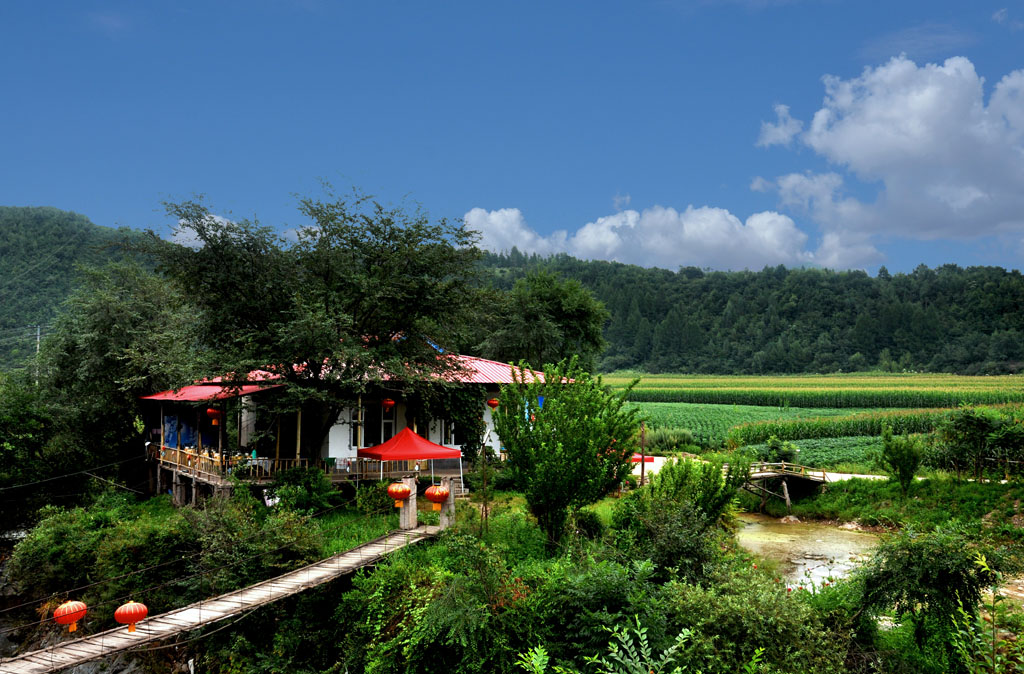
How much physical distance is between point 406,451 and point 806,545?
15.8 m

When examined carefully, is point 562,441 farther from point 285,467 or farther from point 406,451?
point 285,467

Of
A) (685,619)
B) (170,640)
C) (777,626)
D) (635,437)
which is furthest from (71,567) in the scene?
(777,626)

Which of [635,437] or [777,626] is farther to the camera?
[635,437]

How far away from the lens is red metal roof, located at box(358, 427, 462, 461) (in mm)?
22234

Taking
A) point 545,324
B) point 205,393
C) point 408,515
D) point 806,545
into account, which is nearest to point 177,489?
point 205,393

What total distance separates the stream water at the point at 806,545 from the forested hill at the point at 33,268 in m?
48.3

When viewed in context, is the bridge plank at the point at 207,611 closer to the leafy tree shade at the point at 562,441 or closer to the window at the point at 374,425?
the leafy tree shade at the point at 562,441

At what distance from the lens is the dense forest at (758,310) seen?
6919 centimetres

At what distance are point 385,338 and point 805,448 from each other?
93.5 feet

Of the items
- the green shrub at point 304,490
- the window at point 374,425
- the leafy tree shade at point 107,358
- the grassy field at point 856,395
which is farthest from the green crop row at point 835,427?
the leafy tree shade at point 107,358

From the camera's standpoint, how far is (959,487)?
27.7 meters

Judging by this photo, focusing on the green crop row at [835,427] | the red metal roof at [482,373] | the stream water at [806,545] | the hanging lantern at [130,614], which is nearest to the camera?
the hanging lantern at [130,614]

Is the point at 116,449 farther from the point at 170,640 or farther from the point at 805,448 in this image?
the point at 805,448

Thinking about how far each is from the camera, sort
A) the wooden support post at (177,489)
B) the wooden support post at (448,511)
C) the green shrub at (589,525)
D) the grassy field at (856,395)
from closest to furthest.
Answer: the wooden support post at (448,511), the green shrub at (589,525), the wooden support post at (177,489), the grassy field at (856,395)
